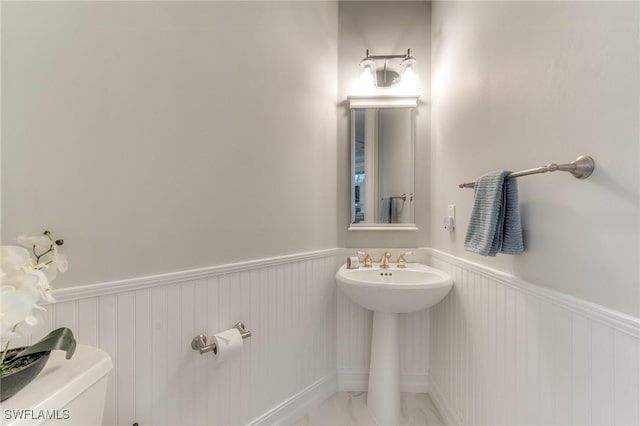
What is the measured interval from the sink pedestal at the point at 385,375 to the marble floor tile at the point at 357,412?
6 cm

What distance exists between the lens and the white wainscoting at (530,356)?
2.37ft

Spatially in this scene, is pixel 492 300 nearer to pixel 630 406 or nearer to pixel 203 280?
pixel 630 406

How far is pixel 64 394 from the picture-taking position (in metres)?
0.66

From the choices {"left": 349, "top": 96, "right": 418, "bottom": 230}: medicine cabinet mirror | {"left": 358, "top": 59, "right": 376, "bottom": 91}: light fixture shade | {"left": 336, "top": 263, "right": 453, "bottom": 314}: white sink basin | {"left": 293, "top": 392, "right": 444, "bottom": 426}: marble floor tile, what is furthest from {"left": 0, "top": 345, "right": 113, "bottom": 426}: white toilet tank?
{"left": 358, "top": 59, "right": 376, "bottom": 91}: light fixture shade

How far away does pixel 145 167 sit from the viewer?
1.08 m

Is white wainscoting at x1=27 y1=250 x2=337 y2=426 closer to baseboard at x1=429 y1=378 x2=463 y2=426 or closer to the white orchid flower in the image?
the white orchid flower

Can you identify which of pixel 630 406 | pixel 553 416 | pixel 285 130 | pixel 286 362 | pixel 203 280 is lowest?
pixel 286 362

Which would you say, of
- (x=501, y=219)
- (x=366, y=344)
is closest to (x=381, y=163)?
(x=501, y=219)

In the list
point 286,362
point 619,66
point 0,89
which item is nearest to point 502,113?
point 619,66

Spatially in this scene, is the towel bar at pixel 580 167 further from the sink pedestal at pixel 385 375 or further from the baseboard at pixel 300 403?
the baseboard at pixel 300 403

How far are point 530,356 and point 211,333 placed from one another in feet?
3.97

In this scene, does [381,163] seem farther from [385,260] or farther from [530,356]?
[530,356]

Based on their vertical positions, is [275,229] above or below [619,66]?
below

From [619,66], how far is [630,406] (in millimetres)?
805
